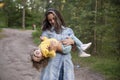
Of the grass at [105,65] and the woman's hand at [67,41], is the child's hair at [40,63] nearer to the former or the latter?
the woman's hand at [67,41]

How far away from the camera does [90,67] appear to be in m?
10.5

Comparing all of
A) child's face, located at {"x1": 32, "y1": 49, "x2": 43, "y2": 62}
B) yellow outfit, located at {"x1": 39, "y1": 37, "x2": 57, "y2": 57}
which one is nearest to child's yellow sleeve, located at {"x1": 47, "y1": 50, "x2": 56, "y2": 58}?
yellow outfit, located at {"x1": 39, "y1": 37, "x2": 57, "y2": 57}

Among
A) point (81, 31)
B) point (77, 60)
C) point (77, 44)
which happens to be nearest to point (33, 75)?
point (77, 60)

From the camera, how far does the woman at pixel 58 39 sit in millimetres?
3867

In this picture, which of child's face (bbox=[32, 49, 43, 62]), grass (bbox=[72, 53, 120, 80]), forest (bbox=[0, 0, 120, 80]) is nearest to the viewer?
child's face (bbox=[32, 49, 43, 62])

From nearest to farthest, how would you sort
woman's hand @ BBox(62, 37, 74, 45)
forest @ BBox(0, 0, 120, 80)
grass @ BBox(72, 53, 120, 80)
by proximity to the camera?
woman's hand @ BBox(62, 37, 74, 45), grass @ BBox(72, 53, 120, 80), forest @ BBox(0, 0, 120, 80)

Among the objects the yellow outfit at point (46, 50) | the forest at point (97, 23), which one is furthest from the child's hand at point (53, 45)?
the forest at point (97, 23)

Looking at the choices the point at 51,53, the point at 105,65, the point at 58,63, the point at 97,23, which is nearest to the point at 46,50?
the point at 51,53

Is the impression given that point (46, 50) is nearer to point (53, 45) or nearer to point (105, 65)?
point (53, 45)

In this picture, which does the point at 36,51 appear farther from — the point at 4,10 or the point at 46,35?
the point at 4,10

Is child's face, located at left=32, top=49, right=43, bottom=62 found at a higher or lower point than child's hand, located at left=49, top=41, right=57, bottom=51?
lower

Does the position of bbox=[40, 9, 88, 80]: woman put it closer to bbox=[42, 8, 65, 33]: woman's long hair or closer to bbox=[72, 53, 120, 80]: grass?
bbox=[42, 8, 65, 33]: woman's long hair

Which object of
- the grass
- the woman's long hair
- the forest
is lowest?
the grass

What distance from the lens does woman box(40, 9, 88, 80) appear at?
152 inches
